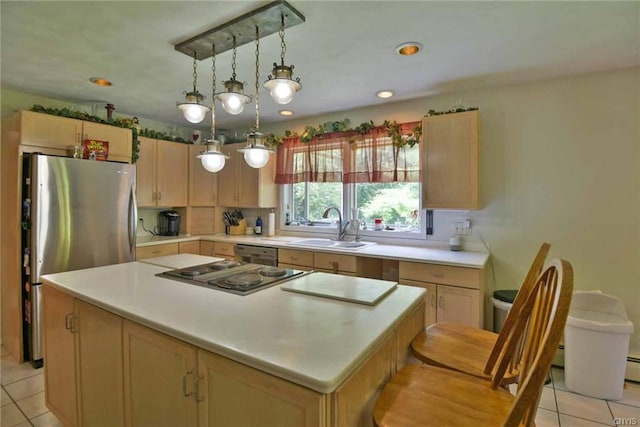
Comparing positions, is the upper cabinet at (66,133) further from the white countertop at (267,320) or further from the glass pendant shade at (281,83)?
Result: the glass pendant shade at (281,83)

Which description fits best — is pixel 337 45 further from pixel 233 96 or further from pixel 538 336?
pixel 538 336

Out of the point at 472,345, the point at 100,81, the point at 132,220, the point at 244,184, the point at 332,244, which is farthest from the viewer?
the point at 244,184

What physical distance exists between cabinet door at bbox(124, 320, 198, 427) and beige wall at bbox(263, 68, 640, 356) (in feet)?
8.81

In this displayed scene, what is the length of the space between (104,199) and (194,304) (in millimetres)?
2170

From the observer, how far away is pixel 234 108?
6.19 ft

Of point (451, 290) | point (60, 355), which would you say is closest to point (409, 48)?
point (451, 290)

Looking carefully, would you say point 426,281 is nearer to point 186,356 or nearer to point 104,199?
point 186,356

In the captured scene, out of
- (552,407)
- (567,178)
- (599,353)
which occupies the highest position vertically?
(567,178)

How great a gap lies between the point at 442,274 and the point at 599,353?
1.11m

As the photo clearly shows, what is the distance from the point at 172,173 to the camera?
3.96m

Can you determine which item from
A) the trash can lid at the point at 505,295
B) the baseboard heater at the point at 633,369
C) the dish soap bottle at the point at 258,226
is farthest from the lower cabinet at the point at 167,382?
the dish soap bottle at the point at 258,226

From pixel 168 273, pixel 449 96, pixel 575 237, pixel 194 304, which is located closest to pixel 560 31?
pixel 449 96

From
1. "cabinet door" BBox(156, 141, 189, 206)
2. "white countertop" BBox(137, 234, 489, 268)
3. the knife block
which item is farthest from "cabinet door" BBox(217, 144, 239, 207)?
"white countertop" BBox(137, 234, 489, 268)

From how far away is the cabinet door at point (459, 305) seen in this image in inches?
96.4
